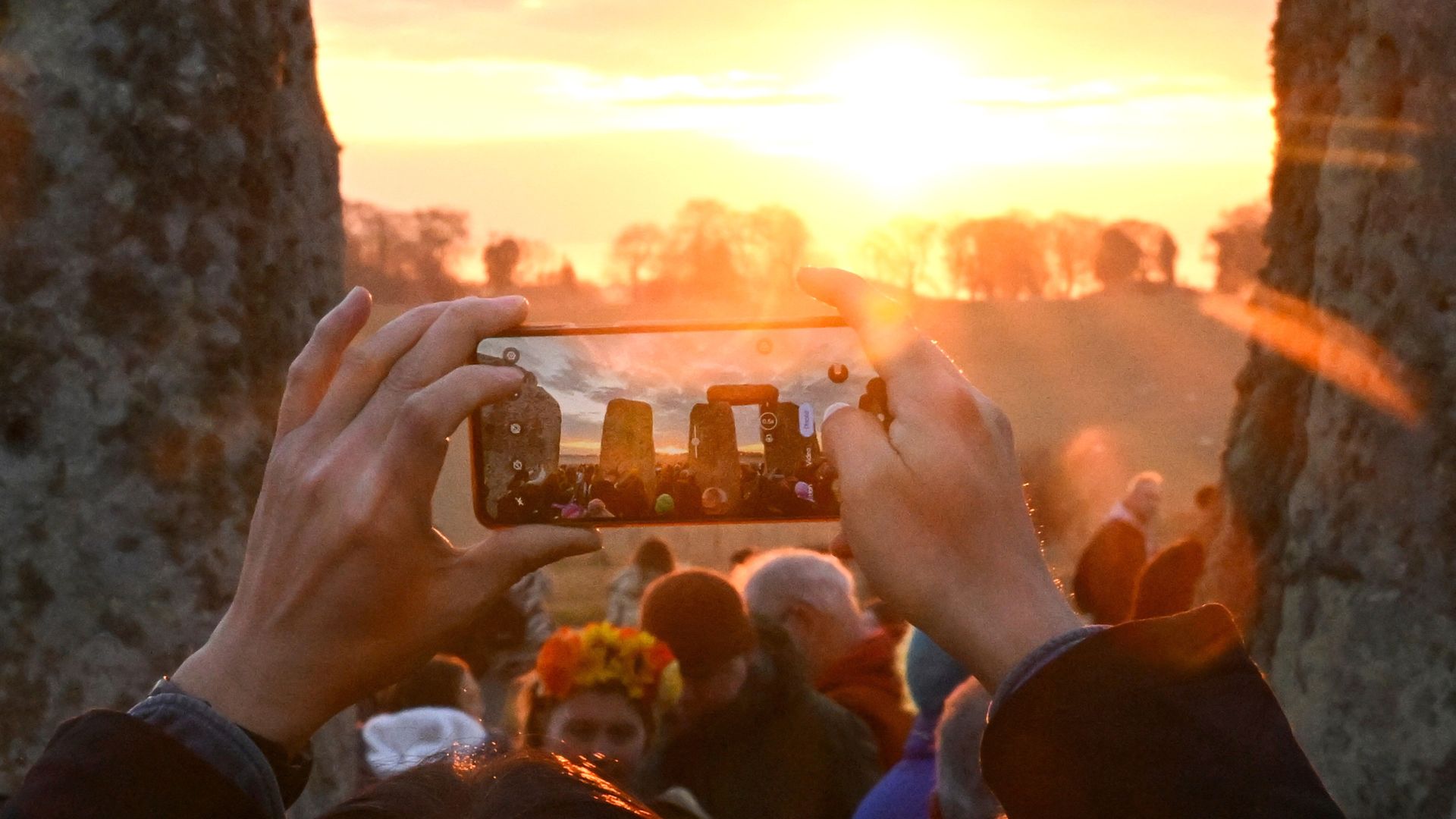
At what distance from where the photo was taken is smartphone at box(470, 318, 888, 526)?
5.88 ft

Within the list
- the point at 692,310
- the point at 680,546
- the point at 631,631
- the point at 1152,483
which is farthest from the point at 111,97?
the point at 692,310

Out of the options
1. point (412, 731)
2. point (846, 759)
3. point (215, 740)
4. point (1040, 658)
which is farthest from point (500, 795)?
point (846, 759)

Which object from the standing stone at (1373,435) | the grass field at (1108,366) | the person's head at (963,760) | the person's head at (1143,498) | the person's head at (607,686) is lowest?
the grass field at (1108,366)

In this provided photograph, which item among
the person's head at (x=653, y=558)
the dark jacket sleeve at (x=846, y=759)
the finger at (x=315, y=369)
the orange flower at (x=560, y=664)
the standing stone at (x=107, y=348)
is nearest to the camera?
the finger at (x=315, y=369)

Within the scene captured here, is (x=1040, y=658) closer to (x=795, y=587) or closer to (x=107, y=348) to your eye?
(x=107, y=348)

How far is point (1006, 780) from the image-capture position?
1062 millimetres

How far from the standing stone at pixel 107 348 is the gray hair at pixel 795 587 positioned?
229cm

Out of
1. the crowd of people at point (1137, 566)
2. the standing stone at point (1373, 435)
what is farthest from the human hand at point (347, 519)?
the crowd of people at point (1137, 566)

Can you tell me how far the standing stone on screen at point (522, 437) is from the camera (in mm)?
1791

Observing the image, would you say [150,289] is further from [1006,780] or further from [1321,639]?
[1321,639]

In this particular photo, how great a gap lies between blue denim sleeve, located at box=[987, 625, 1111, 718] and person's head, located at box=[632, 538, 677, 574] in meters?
6.17

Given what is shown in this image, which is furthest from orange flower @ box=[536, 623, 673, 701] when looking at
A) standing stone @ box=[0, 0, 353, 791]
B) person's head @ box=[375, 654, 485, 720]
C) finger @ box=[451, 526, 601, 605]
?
finger @ box=[451, 526, 601, 605]

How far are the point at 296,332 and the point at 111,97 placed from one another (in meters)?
0.54

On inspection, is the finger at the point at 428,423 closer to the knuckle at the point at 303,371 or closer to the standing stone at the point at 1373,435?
the knuckle at the point at 303,371
